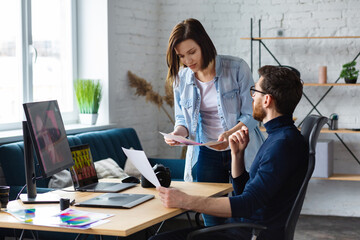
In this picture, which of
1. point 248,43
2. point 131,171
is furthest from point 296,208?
point 248,43

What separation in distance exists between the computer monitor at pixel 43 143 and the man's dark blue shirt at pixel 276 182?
0.87 meters

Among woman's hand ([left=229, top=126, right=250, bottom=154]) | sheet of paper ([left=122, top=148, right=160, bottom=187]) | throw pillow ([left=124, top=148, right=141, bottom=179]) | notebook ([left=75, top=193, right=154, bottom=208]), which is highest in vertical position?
woman's hand ([left=229, top=126, right=250, bottom=154])

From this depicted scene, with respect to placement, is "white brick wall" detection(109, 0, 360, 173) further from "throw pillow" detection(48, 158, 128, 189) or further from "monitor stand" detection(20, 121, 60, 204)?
"monitor stand" detection(20, 121, 60, 204)

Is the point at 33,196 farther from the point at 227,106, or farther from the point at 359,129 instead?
the point at 359,129

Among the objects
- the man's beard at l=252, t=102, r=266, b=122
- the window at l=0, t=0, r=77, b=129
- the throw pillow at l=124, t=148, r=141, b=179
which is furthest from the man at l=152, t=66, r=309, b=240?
the window at l=0, t=0, r=77, b=129

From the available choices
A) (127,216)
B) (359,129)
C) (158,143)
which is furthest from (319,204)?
(127,216)

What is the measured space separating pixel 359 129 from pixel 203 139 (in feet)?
8.27

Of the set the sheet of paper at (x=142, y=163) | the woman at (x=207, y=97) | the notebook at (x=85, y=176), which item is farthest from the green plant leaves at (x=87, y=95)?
the sheet of paper at (x=142, y=163)

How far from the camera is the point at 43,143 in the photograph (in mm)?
2512

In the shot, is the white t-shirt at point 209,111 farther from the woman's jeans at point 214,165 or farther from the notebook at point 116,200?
the notebook at point 116,200

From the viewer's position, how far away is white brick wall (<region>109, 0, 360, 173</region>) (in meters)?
A: 5.27

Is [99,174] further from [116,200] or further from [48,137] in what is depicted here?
[116,200]

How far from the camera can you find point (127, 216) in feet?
7.19

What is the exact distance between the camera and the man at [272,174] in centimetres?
217
